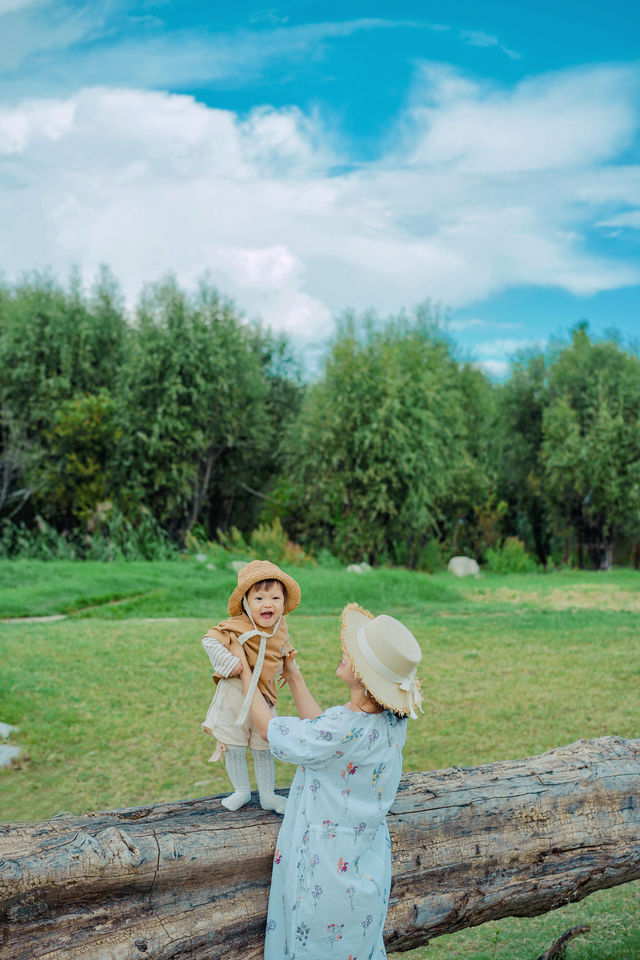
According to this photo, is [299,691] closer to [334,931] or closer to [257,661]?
[257,661]

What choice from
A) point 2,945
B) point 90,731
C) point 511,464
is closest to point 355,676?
point 2,945

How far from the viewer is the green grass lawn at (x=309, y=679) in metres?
5.61

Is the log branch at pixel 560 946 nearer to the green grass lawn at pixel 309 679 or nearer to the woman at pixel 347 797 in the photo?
the green grass lawn at pixel 309 679

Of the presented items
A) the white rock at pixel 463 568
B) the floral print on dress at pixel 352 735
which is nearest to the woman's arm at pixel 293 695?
the floral print on dress at pixel 352 735

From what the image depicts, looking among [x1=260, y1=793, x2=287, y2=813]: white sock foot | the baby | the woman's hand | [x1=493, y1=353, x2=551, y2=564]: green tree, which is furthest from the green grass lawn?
[x1=493, y1=353, x2=551, y2=564]: green tree

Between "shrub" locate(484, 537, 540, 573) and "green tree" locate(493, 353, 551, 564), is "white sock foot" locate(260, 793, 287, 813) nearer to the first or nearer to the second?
"shrub" locate(484, 537, 540, 573)

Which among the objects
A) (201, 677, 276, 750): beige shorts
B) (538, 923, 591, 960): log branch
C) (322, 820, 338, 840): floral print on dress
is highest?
A: (201, 677, 276, 750): beige shorts

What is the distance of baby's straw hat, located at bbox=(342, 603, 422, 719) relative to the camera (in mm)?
2639

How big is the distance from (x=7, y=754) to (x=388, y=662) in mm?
4623

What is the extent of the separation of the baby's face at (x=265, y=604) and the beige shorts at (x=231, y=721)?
227 mm

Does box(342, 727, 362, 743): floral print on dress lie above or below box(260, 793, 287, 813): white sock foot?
above

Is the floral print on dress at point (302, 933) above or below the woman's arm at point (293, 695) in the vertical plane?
below

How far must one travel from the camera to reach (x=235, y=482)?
810 inches

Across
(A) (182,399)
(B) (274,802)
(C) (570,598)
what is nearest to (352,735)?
(B) (274,802)
